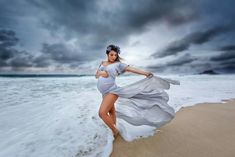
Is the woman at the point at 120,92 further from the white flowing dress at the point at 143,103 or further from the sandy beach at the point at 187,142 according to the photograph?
the sandy beach at the point at 187,142

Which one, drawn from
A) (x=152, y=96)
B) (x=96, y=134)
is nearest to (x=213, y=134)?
(x=152, y=96)

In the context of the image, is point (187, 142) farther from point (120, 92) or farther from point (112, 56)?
point (112, 56)

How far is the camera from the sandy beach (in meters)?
2.85

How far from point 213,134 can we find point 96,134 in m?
2.28

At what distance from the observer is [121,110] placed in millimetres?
3791

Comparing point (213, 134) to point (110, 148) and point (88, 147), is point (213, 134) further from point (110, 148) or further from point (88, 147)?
point (88, 147)

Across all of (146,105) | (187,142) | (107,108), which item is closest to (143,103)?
(146,105)

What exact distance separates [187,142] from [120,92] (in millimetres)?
1463

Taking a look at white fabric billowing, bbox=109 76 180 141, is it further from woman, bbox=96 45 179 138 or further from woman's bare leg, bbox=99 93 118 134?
woman's bare leg, bbox=99 93 118 134

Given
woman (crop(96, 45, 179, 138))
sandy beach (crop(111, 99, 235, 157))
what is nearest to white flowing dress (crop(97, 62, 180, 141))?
woman (crop(96, 45, 179, 138))

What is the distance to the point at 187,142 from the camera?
3178 millimetres

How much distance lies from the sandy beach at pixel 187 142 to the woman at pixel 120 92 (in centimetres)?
35

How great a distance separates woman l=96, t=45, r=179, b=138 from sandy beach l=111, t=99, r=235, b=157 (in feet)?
1.16

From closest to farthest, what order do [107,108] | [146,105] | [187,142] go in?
1. [187,142]
2. [107,108]
3. [146,105]
